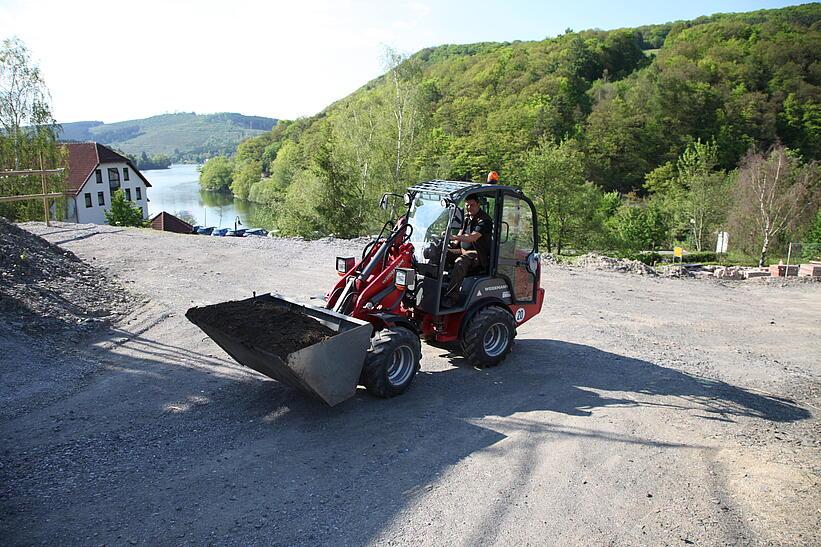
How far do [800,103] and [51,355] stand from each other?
8503 cm

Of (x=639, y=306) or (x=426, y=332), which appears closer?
(x=426, y=332)

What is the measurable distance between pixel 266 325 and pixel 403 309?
186 centimetres

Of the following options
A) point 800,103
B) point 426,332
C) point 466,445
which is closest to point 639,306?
point 426,332

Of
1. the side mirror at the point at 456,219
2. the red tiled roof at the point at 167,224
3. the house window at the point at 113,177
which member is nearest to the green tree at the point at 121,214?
the red tiled roof at the point at 167,224

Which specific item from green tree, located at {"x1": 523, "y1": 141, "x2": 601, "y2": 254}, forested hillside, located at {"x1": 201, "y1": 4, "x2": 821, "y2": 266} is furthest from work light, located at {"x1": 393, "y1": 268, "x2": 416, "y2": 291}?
green tree, located at {"x1": 523, "y1": 141, "x2": 601, "y2": 254}

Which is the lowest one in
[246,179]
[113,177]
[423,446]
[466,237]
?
[423,446]

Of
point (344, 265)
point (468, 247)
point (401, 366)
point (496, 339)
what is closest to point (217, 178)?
point (344, 265)

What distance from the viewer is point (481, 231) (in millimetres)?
7430

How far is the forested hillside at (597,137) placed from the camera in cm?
3134

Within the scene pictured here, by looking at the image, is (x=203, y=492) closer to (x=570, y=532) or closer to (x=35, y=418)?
(x=35, y=418)

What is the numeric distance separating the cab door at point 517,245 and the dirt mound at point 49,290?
19.4 ft

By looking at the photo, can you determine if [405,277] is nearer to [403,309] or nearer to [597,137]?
[403,309]

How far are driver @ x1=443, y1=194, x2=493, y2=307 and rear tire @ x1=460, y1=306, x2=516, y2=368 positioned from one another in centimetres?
41

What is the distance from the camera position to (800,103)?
7106 cm
